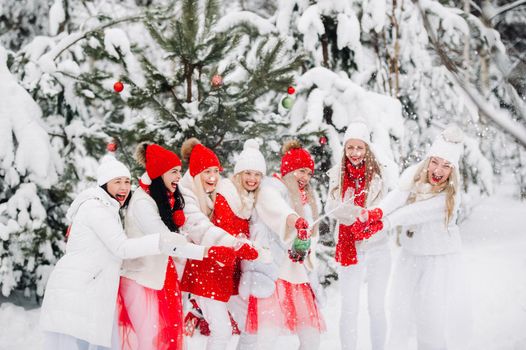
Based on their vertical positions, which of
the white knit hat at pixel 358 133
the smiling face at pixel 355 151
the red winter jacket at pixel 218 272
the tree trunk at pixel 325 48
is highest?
the tree trunk at pixel 325 48

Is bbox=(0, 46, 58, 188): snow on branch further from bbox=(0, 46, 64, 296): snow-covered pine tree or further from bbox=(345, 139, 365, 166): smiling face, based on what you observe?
bbox=(345, 139, 365, 166): smiling face

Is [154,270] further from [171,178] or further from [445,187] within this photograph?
[445,187]

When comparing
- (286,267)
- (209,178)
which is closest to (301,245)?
(286,267)

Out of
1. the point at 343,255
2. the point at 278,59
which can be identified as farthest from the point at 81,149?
the point at 343,255

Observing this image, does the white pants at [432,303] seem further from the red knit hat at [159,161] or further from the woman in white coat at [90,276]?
the red knit hat at [159,161]

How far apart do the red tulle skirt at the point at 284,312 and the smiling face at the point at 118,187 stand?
4.44 feet

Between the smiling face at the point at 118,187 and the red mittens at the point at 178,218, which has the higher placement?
the smiling face at the point at 118,187

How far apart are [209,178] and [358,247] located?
1.41 m

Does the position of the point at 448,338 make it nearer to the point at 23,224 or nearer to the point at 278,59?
the point at 278,59

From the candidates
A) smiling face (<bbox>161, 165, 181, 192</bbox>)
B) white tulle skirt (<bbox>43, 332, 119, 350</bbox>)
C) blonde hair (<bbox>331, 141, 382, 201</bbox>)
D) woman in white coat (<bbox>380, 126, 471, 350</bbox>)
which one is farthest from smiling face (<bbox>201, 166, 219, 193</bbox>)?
white tulle skirt (<bbox>43, 332, 119, 350</bbox>)

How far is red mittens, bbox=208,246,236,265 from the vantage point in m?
3.88

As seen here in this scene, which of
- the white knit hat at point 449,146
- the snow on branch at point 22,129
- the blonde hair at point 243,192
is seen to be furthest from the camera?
the snow on branch at point 22,129

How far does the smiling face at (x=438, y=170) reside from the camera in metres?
4.22

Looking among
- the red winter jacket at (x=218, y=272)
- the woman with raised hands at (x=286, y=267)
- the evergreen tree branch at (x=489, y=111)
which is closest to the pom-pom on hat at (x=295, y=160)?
the woman with raised hands at (x=286, y=267)
